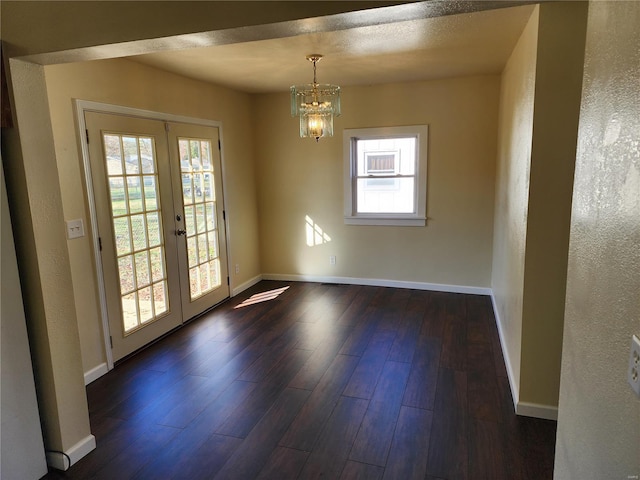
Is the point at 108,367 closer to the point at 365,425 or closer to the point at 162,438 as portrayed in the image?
the point at 162,438

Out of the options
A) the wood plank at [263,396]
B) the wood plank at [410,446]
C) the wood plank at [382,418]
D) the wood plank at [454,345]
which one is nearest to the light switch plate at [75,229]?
the wood plank at [263,396]

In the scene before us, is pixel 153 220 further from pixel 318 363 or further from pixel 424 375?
pixel 424 375

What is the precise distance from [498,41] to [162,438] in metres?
3.51

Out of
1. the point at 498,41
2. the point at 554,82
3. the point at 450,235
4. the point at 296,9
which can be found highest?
the point at 498,41

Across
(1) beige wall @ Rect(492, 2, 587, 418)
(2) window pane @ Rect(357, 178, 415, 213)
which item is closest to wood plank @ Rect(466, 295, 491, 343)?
(1) beige wall @ Rect(492, 2, 587, 418)

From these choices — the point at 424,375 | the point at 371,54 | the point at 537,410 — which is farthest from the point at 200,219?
the point at 537,410

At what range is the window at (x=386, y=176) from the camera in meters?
4.84

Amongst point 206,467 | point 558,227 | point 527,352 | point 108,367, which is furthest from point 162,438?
point 558,227

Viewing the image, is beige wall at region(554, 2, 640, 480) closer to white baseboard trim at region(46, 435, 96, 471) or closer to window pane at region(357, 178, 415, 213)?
white baseboard trim at region(46, 435, 96, 471)

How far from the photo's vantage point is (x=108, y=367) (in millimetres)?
3271

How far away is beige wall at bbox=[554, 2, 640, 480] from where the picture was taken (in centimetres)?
90

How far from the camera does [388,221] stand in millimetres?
5066

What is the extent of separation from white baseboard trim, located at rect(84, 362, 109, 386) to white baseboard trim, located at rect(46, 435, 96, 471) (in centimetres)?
87

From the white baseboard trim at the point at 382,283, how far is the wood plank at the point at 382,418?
6.47ft
